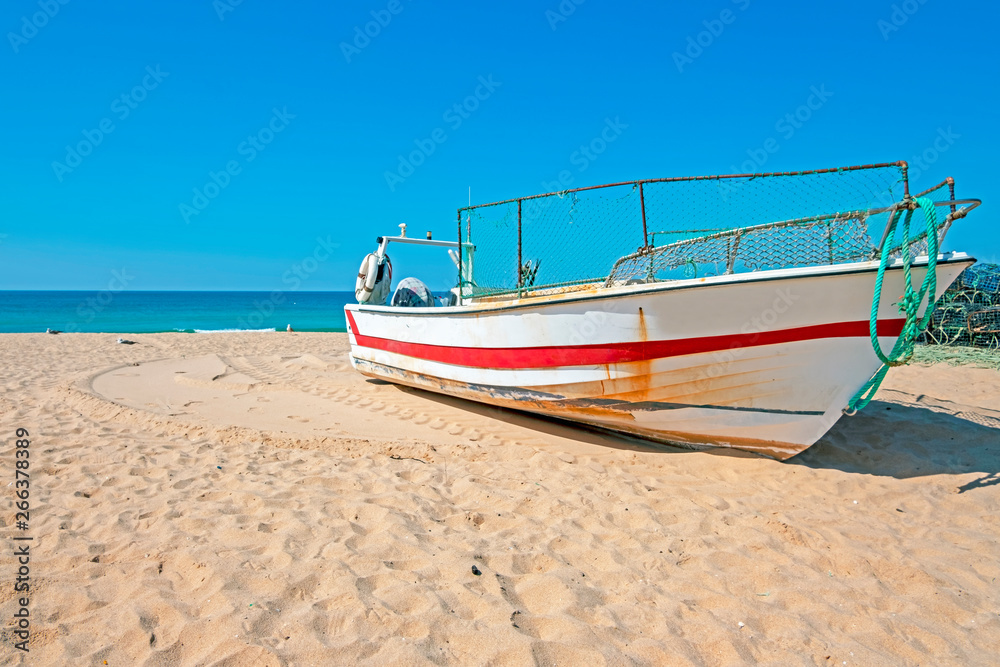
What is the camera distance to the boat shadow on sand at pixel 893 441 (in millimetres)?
4418

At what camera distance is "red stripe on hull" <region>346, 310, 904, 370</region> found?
3947mm

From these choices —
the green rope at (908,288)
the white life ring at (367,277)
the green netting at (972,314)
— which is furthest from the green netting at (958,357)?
the white life ring at (367,277)

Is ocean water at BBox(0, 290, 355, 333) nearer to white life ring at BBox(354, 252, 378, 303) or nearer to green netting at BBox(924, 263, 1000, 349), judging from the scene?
white life ring at BBox(354, 252, 378, 303)

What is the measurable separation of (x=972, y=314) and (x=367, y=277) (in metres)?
12.6

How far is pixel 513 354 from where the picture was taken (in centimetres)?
538

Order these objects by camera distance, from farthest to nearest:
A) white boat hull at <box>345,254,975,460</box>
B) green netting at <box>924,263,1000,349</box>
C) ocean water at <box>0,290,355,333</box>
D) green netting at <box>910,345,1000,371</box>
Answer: ocean water at <box>0,290,355,333</box>, green netting at <box>924,263,1000,349</box>, green netting at <box>910,345,1000,371</box>, white boat hull at <box>345,254,975,460</box>

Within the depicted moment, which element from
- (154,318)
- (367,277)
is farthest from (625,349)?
(154,318)

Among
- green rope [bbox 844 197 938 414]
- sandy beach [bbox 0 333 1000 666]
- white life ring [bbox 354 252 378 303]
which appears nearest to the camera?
sandy beach [bbox 0 333 1000 666]

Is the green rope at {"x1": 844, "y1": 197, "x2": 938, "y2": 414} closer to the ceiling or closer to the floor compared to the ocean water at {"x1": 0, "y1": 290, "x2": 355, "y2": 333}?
closer to the floor

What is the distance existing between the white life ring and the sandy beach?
8.96ft

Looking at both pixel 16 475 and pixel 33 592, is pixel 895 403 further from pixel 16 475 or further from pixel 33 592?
pixel 16 475

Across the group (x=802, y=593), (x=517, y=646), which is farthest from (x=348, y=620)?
(x=802, y=593)

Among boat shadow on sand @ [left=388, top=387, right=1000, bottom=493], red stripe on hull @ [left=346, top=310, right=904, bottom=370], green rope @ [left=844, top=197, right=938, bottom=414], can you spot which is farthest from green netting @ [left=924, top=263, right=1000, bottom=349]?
red stripe on hull @ [left=346, top=310, right=904, bottom=370]

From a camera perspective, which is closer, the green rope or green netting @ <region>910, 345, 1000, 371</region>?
the green rope
